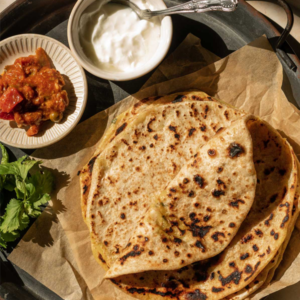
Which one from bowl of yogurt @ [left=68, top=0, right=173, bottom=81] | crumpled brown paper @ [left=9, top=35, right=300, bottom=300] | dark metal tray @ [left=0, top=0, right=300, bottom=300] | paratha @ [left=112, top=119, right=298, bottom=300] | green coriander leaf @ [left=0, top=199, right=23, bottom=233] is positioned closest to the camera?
paratha @ [left=112, top=119, right=298, bottom=300]

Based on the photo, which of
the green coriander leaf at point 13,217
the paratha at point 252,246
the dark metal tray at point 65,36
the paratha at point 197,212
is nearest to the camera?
the paratha at point 197,212

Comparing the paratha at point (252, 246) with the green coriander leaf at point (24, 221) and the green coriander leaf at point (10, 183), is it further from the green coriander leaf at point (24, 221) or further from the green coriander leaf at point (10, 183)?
the green coriander leaf at point (10, 183)

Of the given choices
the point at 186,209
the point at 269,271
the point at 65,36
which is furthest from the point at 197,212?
the point at 65,36

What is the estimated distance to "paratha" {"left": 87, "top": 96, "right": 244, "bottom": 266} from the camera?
2238 millimetres

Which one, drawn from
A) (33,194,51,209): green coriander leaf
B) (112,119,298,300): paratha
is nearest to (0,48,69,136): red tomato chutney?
(33,194,51,209): green coriander leaf

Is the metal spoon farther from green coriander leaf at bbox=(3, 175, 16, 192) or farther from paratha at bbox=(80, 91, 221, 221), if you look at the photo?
green coriander leaf at bbox=(3, 175, 16, 192)

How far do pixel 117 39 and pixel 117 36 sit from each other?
2 cm

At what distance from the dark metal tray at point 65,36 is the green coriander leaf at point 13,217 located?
1.40 feet

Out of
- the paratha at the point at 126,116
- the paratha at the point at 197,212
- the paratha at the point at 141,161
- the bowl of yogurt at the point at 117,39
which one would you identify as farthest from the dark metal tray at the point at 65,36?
the paratha at the point at 197,212

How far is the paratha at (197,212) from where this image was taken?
202 cm

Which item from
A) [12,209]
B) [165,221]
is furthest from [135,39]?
[12,209]

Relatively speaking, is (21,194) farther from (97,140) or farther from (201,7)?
(201,7)

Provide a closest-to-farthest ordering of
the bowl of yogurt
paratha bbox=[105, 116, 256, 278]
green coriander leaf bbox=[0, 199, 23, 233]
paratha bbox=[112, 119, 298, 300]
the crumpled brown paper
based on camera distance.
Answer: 1. paratha bbox=[105, 116, 256, 278]
2. paratha bbox=[112, 119, 298, 300]
3. the bowl of yogurt
4. green coriander leaf bbox=[0, 199, 23, 233]
5. the crumpled brown paper

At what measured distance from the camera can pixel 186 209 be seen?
2.11 meters
